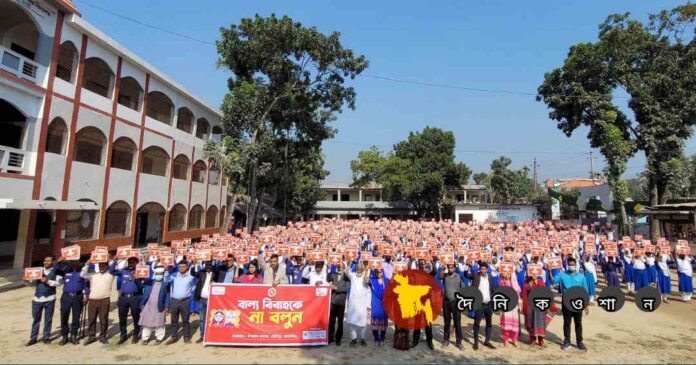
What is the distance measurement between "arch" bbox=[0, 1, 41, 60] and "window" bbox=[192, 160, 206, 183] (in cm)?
1074

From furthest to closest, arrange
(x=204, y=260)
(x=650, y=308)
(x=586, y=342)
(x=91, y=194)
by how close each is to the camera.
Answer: (x=91, y=194) → (x=204, y=260) → (x=586, y=342) → (x=650, y=308)

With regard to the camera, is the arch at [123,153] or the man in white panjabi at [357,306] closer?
the man in white panjabi at [357,306]

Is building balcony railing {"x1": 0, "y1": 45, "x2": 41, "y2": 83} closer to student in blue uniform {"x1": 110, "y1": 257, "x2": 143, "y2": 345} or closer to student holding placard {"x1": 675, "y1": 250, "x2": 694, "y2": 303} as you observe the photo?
student in blue uniform {"x1": 110, "y1": 257, "x2": 143, "y2": 345}

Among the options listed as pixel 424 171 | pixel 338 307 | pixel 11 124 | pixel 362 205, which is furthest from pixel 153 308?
pixel 362 205

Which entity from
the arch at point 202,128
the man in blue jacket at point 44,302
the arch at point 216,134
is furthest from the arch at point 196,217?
the man in blue jacket at point 44,302

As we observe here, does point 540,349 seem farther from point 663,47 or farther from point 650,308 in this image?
point 663,47

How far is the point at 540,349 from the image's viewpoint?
6898mm

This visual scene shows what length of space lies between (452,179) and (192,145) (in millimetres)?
26094

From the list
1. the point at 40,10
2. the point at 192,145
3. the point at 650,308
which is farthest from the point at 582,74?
the point at 40,10

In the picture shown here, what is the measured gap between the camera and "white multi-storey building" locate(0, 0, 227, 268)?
1303cm

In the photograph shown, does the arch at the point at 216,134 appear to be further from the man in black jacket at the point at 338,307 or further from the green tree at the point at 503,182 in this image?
the green tree at the point at 503,182

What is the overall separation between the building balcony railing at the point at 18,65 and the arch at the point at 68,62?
1.53m

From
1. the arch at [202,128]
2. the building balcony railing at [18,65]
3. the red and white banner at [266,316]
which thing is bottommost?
the red and white banner at [266,316]

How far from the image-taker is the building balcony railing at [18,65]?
11952 millimetres
